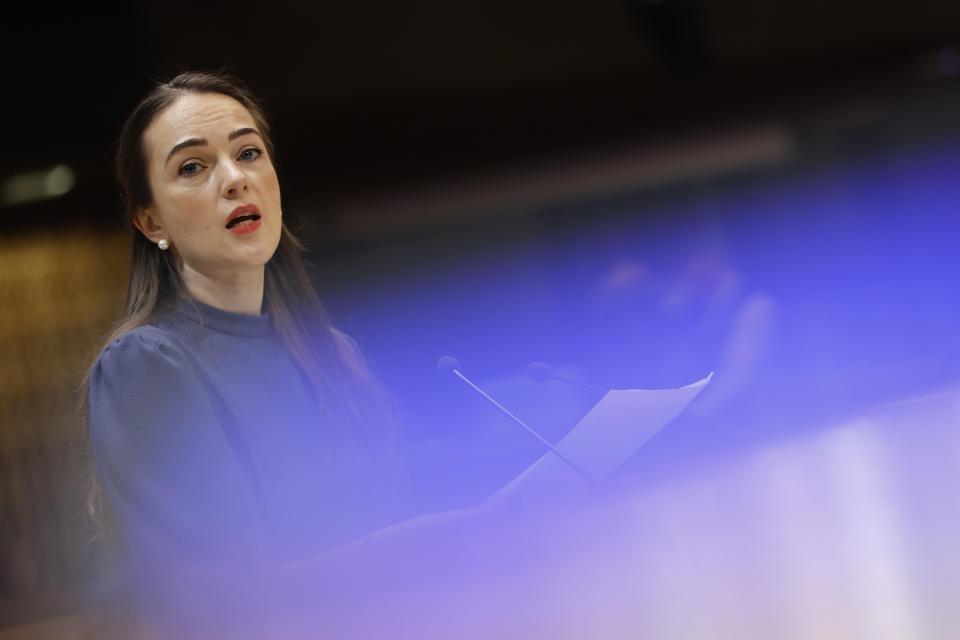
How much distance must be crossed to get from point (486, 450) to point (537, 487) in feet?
0.49

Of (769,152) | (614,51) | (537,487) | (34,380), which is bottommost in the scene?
(537,487)

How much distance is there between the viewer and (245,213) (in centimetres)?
100

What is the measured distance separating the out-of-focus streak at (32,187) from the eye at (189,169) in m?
0.39

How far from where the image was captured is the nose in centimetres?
98

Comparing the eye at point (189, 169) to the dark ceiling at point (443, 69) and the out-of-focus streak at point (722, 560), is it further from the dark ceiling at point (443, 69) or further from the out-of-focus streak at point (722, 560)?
the out-of-focus streak at point (722, 560)

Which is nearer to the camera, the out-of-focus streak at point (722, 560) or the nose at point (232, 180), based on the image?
the out-of-focus streak at point (722, 560)

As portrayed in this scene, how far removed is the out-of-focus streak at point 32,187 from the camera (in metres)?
1.28

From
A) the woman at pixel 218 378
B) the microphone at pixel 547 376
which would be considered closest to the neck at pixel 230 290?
the woman at pixel 218 378

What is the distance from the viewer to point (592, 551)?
948 millimetres

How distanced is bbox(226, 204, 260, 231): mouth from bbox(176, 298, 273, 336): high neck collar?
3.6 inches

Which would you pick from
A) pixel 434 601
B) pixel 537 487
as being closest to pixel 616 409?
pixel 537 487

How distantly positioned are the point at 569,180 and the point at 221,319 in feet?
2.43

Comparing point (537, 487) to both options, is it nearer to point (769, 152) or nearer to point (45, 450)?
point (45, 450)

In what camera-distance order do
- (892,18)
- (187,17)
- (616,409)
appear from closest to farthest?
(616,409)
(187,17)
(892,18)
